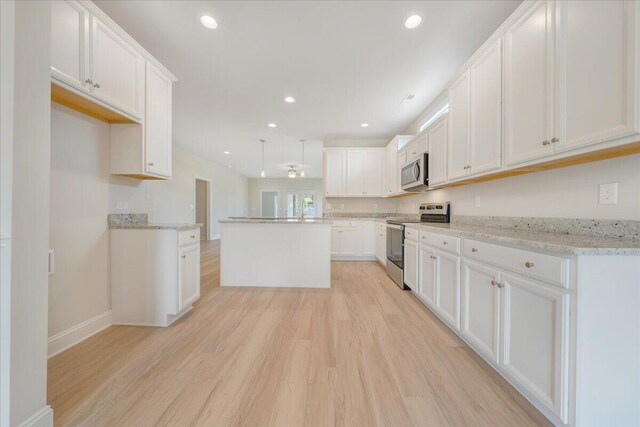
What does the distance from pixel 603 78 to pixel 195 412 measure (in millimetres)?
2612

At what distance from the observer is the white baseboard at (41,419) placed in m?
1.04

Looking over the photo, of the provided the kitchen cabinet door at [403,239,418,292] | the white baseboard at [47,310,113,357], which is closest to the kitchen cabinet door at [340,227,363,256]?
the kitchen cabinet door at [403,239,418,292]

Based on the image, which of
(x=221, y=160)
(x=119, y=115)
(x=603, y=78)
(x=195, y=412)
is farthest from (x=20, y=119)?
(x=221, y=160)

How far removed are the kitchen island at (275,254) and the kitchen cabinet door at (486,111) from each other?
189 centimetres

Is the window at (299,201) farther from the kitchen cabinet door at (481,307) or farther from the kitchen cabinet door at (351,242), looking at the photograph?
the kitchen cabinet door at (481,307)

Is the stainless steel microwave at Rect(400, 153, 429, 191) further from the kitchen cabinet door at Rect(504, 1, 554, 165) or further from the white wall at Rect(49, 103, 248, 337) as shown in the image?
the white wall at Rect(49, 103, 248, 337)

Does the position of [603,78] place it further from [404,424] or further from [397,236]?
[397,236]

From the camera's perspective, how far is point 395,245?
3420 millimetres

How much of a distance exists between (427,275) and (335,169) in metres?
3.31

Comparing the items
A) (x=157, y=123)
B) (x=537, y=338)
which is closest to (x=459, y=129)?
(x=537, y=338)

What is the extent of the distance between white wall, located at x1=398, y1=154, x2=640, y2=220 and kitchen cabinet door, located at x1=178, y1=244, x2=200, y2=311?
3.01 m

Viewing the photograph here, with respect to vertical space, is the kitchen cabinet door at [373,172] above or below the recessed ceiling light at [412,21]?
below

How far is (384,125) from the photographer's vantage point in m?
4.62

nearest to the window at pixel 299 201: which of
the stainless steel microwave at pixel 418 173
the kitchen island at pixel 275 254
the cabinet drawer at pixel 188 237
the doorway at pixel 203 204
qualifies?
the doorway at pixel 203 204
